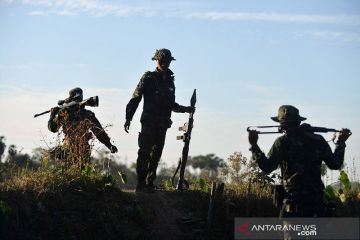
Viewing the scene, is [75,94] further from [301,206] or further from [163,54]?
[301,206]

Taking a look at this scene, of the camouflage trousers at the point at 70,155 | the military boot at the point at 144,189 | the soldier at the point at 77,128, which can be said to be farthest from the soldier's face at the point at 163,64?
the military boot at the point at 144,189

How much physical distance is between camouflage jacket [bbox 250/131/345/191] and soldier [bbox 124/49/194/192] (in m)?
3.14

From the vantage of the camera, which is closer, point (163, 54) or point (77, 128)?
point (77, 128)

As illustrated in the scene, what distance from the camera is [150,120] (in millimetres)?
10938

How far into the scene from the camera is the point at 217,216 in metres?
10.4

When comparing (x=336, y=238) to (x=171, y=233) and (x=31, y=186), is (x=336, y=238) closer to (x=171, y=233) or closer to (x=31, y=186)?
(x=171, y=233)

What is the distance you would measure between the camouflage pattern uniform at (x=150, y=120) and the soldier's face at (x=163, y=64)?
0.33 feet

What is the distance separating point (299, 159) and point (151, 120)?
3522 millimetres

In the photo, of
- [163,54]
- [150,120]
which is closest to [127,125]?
[150,120]

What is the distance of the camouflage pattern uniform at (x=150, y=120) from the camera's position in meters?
10.9

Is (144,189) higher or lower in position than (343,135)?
lower

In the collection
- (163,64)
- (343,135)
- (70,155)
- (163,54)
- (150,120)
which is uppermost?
(163,54)

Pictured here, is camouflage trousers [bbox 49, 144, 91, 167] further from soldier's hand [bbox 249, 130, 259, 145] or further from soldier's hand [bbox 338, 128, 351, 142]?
soldier's hand [bbox 338, 128, 351, 142]

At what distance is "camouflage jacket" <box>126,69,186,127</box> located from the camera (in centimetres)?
1095
